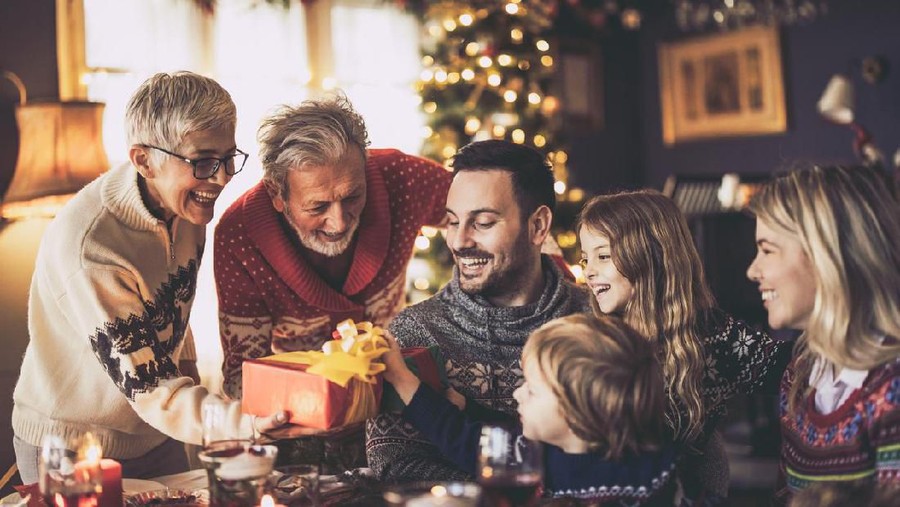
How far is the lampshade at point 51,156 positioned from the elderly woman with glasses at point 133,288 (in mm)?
1247

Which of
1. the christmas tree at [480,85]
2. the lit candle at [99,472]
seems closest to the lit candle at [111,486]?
the lit candle at [99,472]

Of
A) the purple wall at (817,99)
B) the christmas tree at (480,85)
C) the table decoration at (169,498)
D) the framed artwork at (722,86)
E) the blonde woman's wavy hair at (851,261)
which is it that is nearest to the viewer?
the blonde woman's wavy hair at (851,261)

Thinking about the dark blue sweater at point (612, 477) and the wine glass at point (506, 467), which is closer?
the wine glass at point (506, 467)

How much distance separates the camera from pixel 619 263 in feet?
7.59

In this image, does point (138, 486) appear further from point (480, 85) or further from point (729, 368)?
point (480, 85)

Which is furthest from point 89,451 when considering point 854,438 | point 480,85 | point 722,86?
point 722,86

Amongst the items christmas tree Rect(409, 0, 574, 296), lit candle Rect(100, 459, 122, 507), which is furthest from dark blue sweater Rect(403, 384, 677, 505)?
christmas tree Rect(409, 0, 574, 296)

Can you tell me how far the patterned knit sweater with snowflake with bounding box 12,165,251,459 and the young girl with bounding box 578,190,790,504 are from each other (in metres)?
0.93

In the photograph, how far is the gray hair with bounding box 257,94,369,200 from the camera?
2.55 m

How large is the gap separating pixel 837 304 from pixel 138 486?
4.61ft

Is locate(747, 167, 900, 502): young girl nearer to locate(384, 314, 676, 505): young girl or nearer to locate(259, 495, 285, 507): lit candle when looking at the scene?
locate(384, 314, 676, 505): young girl

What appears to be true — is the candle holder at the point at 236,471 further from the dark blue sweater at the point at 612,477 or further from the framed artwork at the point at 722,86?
the framed artwork at the point at 722,86

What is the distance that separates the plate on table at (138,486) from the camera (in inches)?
79.8

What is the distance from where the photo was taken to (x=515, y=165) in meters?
2.55
